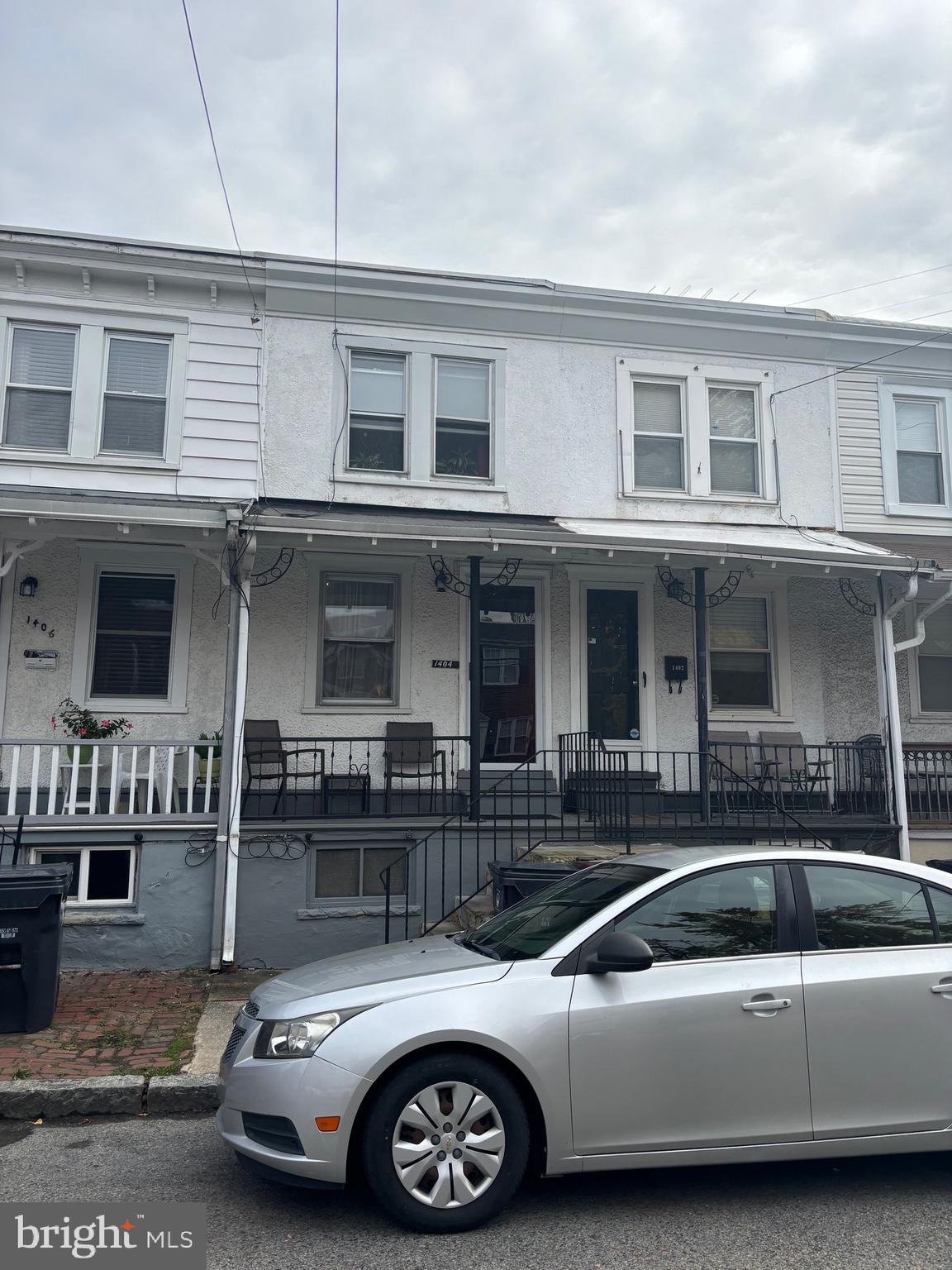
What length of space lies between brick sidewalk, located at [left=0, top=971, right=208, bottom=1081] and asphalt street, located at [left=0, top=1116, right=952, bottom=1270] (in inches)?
35.2

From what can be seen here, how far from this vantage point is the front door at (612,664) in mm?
11180

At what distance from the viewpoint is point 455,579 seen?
10.5 meters

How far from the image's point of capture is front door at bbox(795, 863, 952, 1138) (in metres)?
4.14

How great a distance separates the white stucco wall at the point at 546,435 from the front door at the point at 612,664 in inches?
39.5

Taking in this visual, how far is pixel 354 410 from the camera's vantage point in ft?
35.9

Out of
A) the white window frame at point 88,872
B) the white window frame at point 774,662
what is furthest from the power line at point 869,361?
the white window frame at point 88,872

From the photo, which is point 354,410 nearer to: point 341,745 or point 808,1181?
point 341,745

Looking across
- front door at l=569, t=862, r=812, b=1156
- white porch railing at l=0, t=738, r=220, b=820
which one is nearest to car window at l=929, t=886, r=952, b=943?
front door at l=569, t=862, r=812, b=1156

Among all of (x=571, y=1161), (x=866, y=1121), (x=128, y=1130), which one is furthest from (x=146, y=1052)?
(x=866, y=1121)

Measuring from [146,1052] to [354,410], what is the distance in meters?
6.98

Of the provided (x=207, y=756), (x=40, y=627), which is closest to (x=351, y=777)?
(x=207, y=756)

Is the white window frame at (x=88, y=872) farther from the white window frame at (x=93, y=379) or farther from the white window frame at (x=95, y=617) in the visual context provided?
the white window frame at (x=93, y=379)

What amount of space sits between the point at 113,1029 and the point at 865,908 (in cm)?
491

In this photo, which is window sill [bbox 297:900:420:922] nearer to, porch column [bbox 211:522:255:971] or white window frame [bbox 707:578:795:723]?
porch column [bbox 211:522:255:971]
